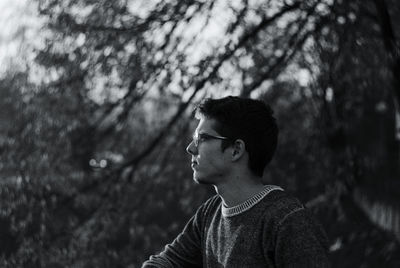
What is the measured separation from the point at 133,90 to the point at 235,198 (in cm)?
292

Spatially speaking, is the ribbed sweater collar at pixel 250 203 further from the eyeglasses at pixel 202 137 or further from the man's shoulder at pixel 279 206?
the eyeglasses at pixel 202 137

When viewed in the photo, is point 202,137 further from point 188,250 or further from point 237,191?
point 188,250

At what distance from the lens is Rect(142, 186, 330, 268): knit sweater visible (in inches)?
81.0

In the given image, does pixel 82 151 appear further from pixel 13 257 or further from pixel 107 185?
pixel 13 257

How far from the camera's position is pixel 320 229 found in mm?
2107

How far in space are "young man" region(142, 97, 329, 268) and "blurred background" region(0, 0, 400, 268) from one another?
95.6 inches

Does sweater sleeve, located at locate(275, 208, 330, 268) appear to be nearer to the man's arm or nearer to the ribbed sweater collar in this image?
the ribbed sweater collar

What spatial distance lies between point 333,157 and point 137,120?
1.71m

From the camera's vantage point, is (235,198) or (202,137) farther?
(202,137)

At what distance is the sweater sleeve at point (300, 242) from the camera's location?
2.04m

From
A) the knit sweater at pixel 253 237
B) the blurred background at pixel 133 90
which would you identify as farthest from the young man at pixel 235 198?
the blurred background at pixel 133 90

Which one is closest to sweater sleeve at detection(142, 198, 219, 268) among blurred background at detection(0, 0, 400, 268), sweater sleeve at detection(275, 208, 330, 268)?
sweater sleeve at detection(275, 208, 330, 268)

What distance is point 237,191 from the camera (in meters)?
2.40

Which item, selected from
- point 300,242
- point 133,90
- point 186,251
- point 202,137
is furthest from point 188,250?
point 133,90
